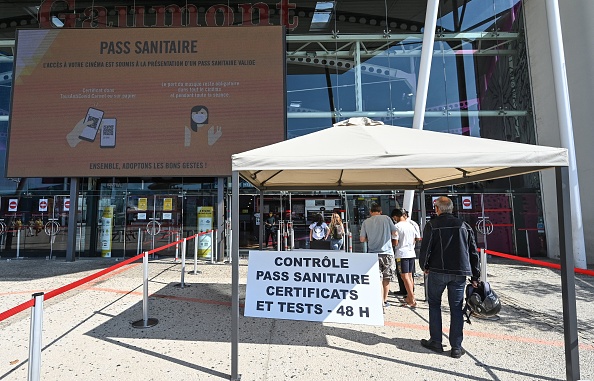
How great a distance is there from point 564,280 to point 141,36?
1152 centimetres

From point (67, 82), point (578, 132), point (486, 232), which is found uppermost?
point (67, 82)

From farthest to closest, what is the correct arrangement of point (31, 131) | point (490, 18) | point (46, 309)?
point (490, 18), point (31, 131), point (46, 309)

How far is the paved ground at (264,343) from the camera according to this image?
332cm

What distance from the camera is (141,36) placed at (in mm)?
9867

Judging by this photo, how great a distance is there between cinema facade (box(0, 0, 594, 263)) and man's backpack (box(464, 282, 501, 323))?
8.01m

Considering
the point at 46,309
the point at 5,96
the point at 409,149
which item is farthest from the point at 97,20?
the point at 409,149

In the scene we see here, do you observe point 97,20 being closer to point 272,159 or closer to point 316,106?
point 316,106

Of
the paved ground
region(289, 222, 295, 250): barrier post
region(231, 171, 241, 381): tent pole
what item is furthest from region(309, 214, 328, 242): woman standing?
region(231, 171, 241, 381): tent pole

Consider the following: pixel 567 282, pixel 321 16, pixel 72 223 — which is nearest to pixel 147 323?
pixel 567 282

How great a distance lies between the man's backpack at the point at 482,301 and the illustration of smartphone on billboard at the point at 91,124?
10.4 meters

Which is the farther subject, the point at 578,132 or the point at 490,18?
the point at 490,18

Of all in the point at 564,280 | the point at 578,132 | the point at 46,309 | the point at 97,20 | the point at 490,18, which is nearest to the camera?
the point at 564,280

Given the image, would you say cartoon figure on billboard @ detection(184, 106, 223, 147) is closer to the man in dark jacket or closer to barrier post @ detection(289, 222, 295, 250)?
barrier post @ detection(289, 222, 295, 250)

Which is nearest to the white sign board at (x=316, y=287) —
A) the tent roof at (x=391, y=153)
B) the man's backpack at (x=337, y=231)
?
the tent roof at (x=391, y=153)
